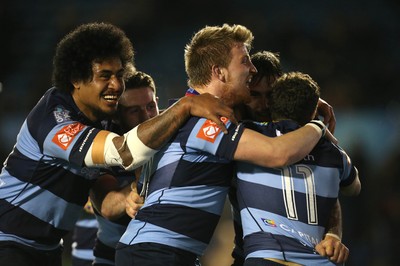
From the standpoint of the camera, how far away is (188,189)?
3879 millimetres

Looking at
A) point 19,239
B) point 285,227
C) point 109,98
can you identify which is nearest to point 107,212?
point 19,239

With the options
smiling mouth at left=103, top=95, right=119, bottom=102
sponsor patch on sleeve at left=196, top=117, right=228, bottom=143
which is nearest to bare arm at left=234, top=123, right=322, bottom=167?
sponsor patch on sleeve at left=196, top=117, right=228, bottom=143

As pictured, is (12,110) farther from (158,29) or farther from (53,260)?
(53,260)

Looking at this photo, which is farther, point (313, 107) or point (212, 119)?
point (313, 107)

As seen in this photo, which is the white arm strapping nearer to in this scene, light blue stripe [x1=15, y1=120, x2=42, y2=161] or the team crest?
the team crest

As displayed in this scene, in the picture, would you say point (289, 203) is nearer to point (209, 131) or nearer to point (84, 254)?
point (209, 131)

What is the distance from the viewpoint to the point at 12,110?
11891mm

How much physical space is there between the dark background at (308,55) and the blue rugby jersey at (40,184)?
519 cm

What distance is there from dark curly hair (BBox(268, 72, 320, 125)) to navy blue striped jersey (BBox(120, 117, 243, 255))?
31 cm

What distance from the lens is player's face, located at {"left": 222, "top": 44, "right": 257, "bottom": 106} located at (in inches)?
165

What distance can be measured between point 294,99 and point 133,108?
1.64m

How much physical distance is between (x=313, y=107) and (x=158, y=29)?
29.6ft

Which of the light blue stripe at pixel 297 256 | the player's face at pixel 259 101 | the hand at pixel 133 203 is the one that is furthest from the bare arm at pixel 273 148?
the player's face at pixel 259 101

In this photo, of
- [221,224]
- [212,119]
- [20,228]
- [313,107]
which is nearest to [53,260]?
[20,228]
